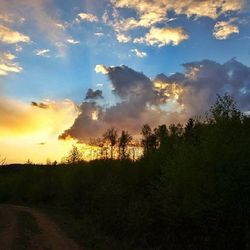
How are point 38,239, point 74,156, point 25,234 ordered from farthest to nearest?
point 74,156
point 25,234
point 38,239

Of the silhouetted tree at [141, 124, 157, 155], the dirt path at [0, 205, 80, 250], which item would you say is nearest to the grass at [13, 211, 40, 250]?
the dirt path at [0, 205, 80, 250]

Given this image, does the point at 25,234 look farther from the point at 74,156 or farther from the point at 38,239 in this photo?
the point at 74,156

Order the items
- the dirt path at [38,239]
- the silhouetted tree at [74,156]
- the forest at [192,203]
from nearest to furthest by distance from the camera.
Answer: the dirt path at [38,239] → the forest at [192,203] → the silhouetted tree at [74,156]

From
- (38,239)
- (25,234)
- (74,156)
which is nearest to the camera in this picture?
(38,239)

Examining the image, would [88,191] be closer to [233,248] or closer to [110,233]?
[110,233]

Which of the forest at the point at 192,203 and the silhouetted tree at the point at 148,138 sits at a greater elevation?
the silhouetted tree at the point at 148,138

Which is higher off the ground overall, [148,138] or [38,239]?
[148,138]

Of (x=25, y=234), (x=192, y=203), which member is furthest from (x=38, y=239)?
(x=192, y=203)

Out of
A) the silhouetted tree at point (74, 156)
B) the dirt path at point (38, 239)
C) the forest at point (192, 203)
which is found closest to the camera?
the dirt path at point (38, 239)

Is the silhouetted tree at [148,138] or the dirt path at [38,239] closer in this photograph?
the dirt path at [38,239]

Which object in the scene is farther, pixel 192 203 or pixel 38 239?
pixel 192 203

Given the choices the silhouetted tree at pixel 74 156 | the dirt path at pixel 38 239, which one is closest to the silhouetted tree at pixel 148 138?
the silhouetted tree at pixel 74 156

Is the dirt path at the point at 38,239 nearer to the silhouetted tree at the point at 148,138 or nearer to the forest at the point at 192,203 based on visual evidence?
the forest at the point at 192,203

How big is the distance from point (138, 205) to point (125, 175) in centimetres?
2291
